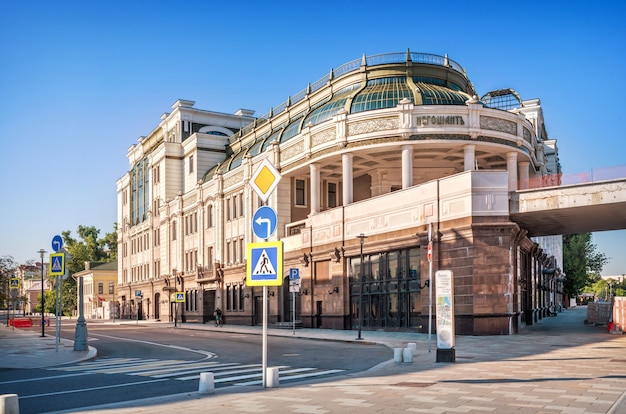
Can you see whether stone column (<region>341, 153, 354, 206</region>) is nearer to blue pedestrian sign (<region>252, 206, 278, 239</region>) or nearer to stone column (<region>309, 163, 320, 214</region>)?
stone column (<region>309, 163, 320, 214</region>)

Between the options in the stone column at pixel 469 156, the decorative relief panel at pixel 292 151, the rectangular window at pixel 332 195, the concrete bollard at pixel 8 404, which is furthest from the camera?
the rectangular window at pixel 332 195

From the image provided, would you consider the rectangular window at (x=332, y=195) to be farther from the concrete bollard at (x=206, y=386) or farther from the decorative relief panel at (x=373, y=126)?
the concrete bollard at (x=206, y=386)

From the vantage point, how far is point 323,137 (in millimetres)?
42688

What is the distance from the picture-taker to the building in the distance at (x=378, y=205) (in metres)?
30.7

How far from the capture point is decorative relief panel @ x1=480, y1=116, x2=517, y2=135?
3825cm

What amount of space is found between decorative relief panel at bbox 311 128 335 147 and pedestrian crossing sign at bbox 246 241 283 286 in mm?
29611

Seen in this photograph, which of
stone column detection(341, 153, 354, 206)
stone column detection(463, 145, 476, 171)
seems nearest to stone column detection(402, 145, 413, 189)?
stone column detection(463, 145, 476, 171)

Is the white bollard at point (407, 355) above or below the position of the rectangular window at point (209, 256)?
below

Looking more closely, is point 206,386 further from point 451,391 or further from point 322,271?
point 322,271

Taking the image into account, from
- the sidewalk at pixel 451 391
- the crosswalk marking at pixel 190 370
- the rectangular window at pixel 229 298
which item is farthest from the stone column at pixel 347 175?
the crosswalk marking at pixel 190 370

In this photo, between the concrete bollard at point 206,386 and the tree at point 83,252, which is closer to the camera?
the concrete bollard at point 206,386

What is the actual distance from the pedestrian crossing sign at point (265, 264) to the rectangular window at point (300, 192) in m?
37.3

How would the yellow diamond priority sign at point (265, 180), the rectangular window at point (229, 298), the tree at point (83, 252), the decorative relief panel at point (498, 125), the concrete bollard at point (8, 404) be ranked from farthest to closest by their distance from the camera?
1. the tree at point (83, 252)
2. the rectangular window at point (229, 298)
3. the decorative relief panel at point (498, 125)
4. the yellow diamond priority sign at point (265, 180)
5. the concrete bollard at point (8, 404)

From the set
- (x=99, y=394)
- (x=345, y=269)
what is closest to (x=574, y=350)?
(x=99, y=394)
